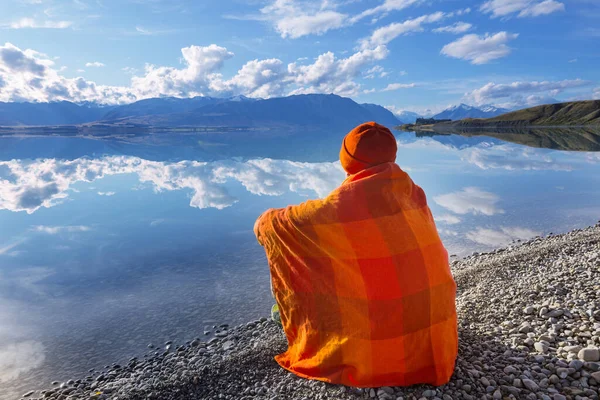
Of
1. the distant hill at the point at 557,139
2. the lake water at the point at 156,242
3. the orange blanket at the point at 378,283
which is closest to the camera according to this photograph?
the orange blanket at the point at 378,283

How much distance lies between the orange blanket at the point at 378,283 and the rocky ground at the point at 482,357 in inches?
11.2

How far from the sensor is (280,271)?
5.14 metres

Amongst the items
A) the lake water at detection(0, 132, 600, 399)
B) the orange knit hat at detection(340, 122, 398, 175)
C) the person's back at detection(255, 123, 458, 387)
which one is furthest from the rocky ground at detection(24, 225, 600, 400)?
the orange knit hat at detection(340, 122, 398, 175)

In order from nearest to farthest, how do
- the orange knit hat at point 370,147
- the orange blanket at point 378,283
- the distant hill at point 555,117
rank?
1. the orange blanket at point 378,283
2. the orange knit hat at point 370,147
3. the distant hill at point 555,117

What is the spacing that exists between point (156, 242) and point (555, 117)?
190 meters

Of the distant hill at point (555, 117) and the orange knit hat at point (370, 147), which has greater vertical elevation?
the distant hill at point (555, 117)

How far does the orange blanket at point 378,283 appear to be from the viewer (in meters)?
4.37

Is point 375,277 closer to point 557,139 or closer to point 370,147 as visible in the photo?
point 370,147

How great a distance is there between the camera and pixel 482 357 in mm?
4961

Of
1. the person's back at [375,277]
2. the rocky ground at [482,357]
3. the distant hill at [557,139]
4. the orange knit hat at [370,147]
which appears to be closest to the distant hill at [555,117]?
the distant hill at [557,139]

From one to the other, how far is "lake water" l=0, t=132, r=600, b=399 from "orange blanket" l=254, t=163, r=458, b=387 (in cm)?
471

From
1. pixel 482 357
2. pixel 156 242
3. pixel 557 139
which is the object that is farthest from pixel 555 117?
pixel 482 357

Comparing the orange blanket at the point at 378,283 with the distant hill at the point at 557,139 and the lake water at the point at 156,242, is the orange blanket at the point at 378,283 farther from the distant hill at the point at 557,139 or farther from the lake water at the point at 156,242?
the distant hill at the point at 557,139

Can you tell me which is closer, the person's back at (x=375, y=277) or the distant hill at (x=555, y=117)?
the person's back at (x=375, y=277)
